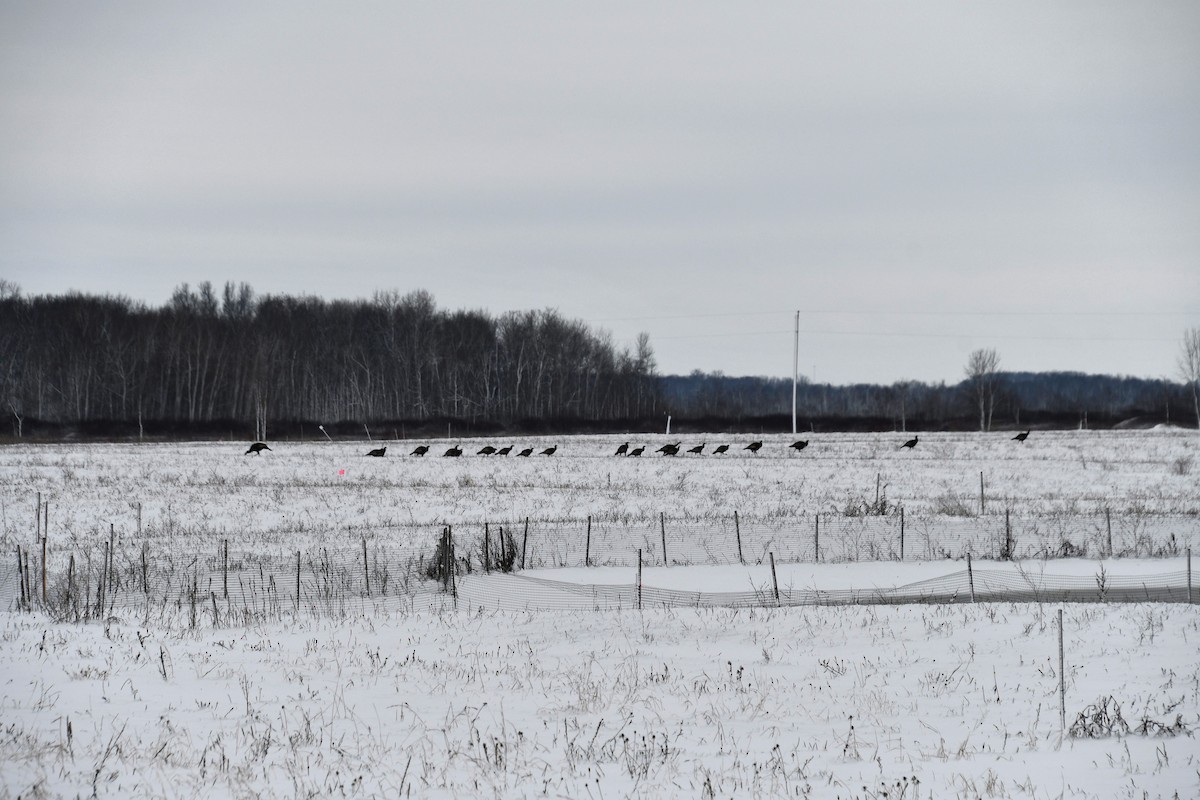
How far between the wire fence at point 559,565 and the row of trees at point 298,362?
59718mm

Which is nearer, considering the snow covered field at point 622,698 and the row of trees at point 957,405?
the snow covered field at point 622,698

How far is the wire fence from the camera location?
17.7 m

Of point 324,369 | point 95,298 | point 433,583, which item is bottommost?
point 433,583

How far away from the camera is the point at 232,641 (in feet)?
44.0

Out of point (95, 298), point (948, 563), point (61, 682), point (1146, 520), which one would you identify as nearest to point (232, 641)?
point (61, 682)

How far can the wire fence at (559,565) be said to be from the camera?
58.0 ft

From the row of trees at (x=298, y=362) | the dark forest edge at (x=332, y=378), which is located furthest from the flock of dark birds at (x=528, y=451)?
the row of trees at (x=298, y=362)

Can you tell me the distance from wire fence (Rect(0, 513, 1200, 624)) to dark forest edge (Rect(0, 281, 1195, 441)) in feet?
172

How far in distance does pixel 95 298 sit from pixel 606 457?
84701mm

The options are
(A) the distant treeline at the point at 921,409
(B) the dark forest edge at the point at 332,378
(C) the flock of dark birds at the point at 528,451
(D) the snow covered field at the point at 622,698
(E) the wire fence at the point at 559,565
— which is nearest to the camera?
(D) the snow covered field at the point at 622,698

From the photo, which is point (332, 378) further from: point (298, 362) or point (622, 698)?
point (622, 698)

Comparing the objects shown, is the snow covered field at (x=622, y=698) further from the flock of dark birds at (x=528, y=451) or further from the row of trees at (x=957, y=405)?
the row of trees at (x=957, y=405)

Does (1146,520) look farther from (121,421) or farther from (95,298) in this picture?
(95,298)

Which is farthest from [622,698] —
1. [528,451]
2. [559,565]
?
[528,451]
